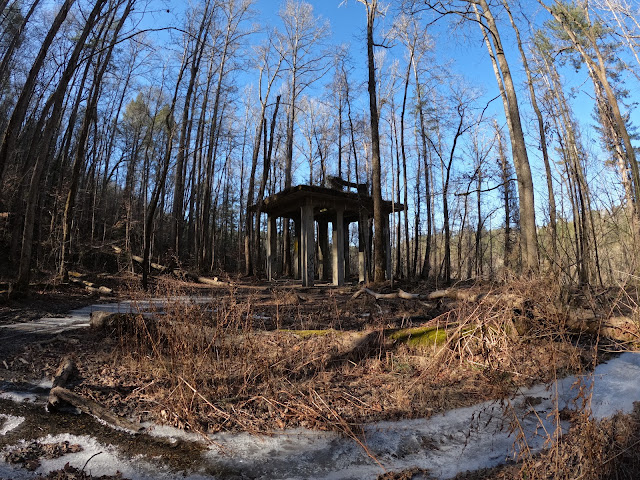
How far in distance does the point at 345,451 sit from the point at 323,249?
1857 cm

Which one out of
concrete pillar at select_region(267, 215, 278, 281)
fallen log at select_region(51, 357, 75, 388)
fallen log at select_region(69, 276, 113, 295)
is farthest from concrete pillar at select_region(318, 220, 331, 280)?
fallen log at select_region(51, 357, 75, 388)

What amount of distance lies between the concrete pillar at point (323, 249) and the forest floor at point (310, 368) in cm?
1493

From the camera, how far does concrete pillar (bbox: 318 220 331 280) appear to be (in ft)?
68.6

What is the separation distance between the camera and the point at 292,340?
16.4ft

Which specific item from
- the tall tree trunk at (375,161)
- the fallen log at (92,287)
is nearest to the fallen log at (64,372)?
the fallen log at (92,287)

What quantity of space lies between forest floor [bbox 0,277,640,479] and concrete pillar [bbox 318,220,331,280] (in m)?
14.9

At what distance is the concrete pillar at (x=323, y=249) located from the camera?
68.6ft

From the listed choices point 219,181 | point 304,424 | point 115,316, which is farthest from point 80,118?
point 304,424

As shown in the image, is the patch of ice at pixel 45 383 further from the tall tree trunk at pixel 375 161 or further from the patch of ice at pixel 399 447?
the tall tree trunk at pixel 375 161

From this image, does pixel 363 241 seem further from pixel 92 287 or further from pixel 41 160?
pixel 41 160

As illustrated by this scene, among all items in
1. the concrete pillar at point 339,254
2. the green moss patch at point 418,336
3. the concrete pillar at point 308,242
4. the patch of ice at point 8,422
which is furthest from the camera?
the concrete pillar at point 339,254

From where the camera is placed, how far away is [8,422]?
2.85 m

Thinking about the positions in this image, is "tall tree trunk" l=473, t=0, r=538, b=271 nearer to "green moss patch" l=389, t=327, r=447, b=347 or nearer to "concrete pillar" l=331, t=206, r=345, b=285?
"green moss patch" l=389, t=327, r=447, b=347

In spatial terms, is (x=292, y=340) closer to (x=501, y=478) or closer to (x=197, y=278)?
(x=501, y=478)
